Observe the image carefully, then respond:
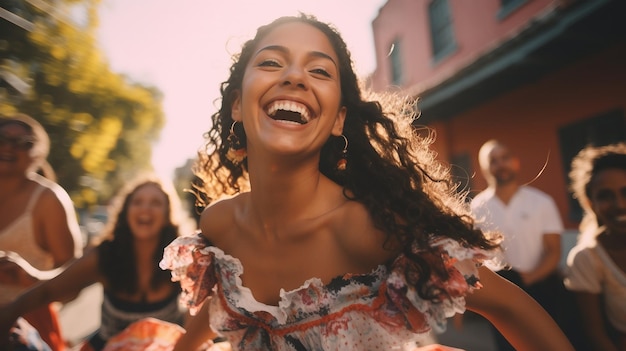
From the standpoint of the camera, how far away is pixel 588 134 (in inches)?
229

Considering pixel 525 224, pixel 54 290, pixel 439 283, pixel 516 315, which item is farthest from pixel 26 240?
pixel 525 224

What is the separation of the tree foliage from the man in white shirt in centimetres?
395

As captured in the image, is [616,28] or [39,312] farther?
[616,28]

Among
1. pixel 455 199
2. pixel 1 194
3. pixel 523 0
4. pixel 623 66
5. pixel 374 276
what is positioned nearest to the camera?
pixel 374 276

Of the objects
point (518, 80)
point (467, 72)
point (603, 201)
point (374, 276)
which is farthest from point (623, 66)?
point (374, 276)

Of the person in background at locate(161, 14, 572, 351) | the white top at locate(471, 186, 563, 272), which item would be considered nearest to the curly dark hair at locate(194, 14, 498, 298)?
the person in background at locate(161, 14, 572, 351)

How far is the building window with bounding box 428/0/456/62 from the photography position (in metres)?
11.2

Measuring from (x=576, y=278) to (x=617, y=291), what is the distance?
0.61ft

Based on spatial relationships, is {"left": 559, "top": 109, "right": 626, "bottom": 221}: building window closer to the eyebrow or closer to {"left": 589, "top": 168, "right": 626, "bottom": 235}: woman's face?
{"left": 589, "top": 168, "right": 626, "bottom": 235}: woman's face

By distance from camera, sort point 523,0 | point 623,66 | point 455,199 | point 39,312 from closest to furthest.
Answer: point 455,199, point 39,312, point 623,66, point 523,0

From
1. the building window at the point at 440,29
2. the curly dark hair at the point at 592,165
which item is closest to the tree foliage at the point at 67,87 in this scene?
the curly dark hair at the point at 592,165

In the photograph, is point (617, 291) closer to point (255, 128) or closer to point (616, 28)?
point (255, 128)

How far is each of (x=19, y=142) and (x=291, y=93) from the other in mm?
2205

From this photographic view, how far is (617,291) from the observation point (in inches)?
88.6
